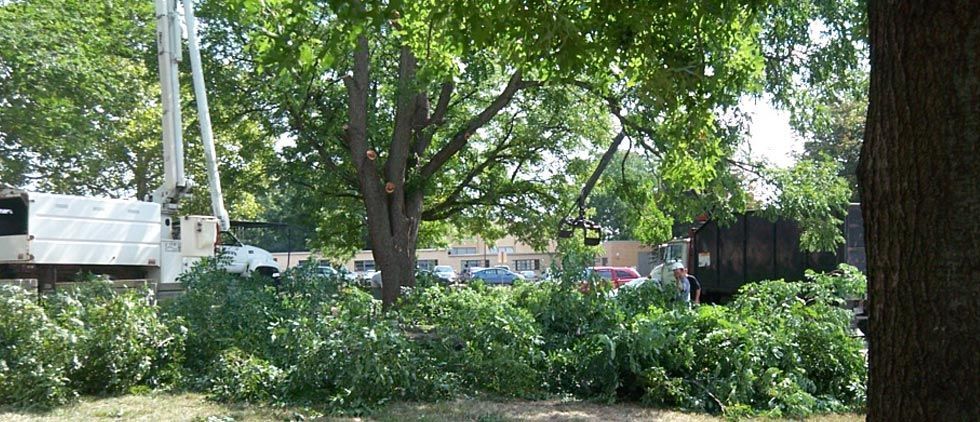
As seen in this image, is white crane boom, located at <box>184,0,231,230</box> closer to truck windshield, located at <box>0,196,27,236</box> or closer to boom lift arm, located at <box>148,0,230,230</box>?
boom lift arm, located at <box>148,0,230,230</box>

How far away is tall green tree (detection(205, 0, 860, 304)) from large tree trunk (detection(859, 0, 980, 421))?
9.73 ft

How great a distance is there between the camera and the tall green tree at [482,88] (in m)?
5.64

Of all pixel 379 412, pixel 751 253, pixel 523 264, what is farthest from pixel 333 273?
pixel 523 264

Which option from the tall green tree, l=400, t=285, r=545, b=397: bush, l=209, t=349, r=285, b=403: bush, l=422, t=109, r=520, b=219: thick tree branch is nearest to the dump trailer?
the tall green tree

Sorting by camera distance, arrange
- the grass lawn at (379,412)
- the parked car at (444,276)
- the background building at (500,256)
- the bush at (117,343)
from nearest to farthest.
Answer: the grass lawn at (379,412)
the bush at (117,343)
the parked car at (444,276)
the background building at (500,256)

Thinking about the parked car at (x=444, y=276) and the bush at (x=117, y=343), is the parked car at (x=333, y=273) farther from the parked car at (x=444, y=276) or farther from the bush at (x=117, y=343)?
the parked car at (x=444, y=276)

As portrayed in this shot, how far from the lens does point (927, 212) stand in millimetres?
2463

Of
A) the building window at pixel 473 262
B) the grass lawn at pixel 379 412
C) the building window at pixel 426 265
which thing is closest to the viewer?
the grass lawn at pixel 379 412

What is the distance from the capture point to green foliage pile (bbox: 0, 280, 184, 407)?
24.1 feet

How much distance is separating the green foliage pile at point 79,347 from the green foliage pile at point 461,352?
2 cm

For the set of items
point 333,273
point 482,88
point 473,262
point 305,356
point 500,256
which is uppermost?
point 482,88

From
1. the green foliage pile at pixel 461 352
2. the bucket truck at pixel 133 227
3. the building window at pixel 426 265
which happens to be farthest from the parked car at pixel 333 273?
the building window at pixel 426 265

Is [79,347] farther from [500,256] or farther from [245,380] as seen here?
[500,256]

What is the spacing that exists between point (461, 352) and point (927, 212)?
6102 mm
